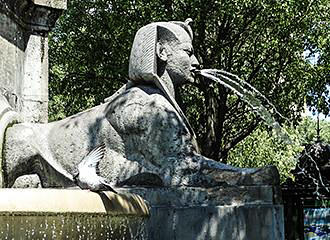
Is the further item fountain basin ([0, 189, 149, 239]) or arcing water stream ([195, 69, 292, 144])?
arcing water stream ([195, 69, 292, 144])

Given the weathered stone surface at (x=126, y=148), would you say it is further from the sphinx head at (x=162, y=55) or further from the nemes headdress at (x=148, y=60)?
the sphinx head at (x=162, y=55)

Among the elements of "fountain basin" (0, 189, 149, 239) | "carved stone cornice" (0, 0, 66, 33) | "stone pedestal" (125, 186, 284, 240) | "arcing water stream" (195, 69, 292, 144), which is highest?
"carved stone cornice" (0, 0, 66, 33)

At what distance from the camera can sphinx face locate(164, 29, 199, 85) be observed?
6836 mm

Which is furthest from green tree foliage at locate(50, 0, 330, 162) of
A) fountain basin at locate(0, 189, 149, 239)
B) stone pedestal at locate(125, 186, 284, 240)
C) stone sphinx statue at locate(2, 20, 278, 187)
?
fountain basin at locate(0, 189, 149, 239)

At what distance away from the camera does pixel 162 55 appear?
6.75m

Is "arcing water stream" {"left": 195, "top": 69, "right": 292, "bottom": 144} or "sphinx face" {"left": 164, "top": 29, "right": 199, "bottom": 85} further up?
"sphinx face" {"left": 164, "top": 29, "right": 199, "bottom": 85}

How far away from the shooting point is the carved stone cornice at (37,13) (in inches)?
296

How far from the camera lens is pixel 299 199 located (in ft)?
35.8

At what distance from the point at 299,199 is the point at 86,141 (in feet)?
17.7

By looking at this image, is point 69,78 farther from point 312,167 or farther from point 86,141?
point 86,141

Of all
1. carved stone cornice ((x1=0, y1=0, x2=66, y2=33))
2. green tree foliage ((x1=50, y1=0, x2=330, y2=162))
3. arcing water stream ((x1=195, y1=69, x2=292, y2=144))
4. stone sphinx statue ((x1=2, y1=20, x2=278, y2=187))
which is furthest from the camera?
green tree foliage ((x1=50, y1=0, x2=330, y2=162))

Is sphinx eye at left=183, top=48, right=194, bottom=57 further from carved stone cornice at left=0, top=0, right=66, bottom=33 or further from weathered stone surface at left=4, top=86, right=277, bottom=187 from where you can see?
carved stone cornice at left=0, top=0, right=66, bottom=33

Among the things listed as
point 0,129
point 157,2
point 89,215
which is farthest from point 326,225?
point 157,2

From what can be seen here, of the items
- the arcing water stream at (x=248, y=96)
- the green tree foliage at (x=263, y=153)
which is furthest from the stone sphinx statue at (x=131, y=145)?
the green tree foliage at (x=263, y=153)
